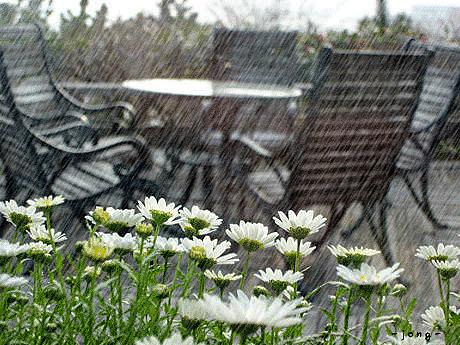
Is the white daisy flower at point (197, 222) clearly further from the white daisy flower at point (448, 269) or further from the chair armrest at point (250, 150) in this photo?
the chair armrest at point (250, 150)

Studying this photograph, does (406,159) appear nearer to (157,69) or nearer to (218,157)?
(218,157)

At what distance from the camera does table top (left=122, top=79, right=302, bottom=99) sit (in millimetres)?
3389

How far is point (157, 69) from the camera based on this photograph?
539 centimetres

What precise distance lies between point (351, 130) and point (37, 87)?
5.53 ft

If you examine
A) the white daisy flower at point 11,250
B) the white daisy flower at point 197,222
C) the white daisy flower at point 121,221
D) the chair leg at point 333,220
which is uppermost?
the chair leg at point 333,220

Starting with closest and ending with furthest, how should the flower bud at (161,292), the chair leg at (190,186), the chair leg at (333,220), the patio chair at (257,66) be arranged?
the flower bud at (161,292)
the chair leg at (333,220)
the chair leg at (190,186)
the patio chair at (257,66)

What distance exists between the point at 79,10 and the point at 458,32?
8.66ft

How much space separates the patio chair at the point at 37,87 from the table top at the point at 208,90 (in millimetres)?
160

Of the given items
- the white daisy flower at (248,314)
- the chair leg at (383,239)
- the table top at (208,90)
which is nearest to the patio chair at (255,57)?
the table top at (208,90)

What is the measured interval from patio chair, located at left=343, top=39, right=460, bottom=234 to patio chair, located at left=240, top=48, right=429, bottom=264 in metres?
0.26

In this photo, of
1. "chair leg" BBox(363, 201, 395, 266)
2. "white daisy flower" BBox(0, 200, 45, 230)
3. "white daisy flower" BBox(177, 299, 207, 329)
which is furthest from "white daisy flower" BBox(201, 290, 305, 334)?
"chair leg" BBox(363, 201, 395, 266)

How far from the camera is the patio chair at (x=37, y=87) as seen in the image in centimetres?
365

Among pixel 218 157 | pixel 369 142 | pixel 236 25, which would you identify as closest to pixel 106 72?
pixel 236 25

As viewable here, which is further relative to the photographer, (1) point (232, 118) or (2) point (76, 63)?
(2) point (76, 63)
